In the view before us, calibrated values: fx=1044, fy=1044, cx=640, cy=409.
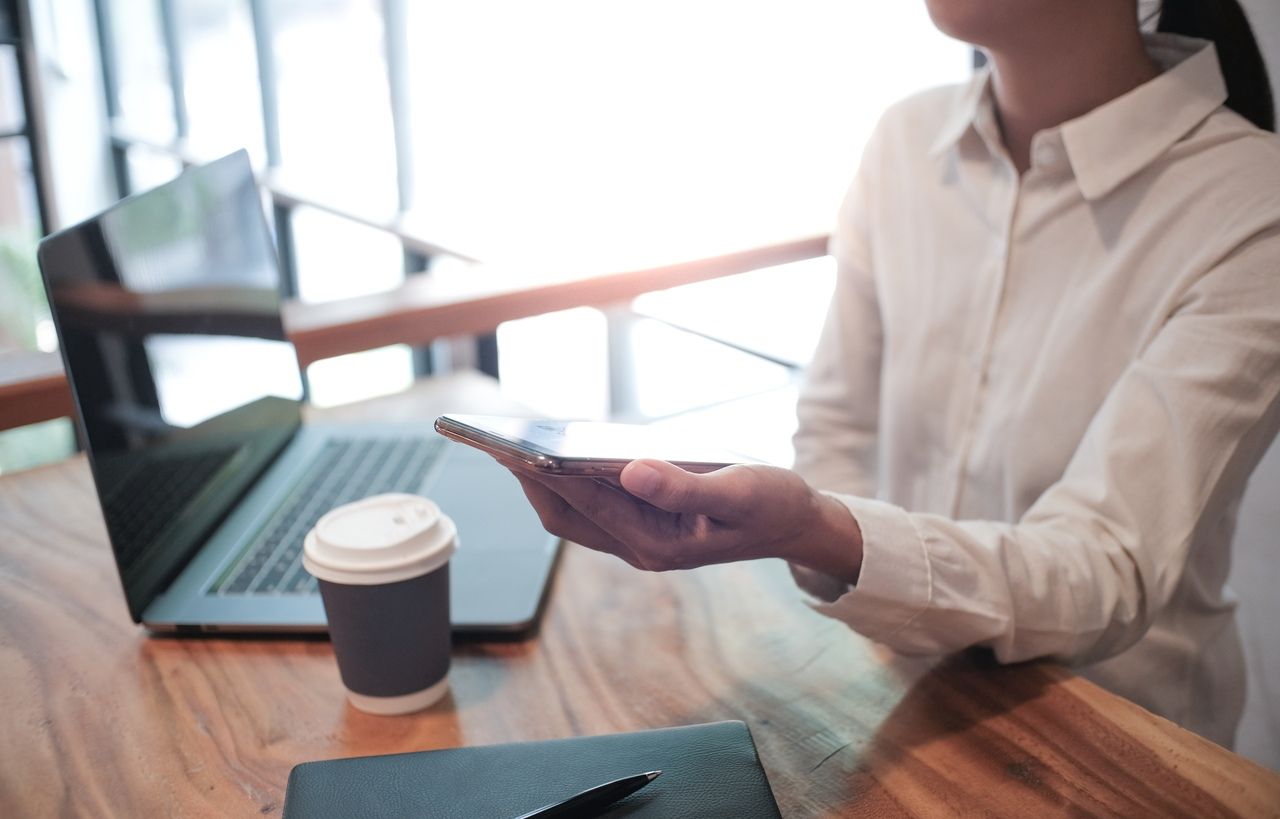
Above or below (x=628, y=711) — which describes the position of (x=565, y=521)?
above

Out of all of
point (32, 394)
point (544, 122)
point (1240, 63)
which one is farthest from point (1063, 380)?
point (544, 122)

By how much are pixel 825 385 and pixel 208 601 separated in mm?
722

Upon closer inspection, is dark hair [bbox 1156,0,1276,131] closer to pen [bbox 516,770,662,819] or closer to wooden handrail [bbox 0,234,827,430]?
wooden handrail [bbox 0,234,827,430]

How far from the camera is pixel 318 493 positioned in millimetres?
1031

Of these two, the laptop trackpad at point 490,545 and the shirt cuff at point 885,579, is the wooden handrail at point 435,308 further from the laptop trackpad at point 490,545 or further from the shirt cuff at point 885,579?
the shirt cuff at point 885,579

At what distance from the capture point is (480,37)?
3930mm

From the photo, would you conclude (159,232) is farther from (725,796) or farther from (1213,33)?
(1213,33)

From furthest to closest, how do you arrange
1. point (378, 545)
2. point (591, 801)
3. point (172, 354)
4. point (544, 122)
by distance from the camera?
point (544, 122)
point (172, 354)
point (378, 545)
point (591, 801)

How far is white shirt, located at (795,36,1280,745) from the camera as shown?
2.64 feet

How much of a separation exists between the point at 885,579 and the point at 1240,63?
65cm

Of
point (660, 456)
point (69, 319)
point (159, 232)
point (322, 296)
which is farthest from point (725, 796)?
point (322, 296)

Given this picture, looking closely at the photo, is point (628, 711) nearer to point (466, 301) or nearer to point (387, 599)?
point (387, 599)

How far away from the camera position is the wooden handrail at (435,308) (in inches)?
42.4

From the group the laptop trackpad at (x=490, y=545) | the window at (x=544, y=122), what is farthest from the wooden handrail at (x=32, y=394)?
the window at (x=544, y=122)
